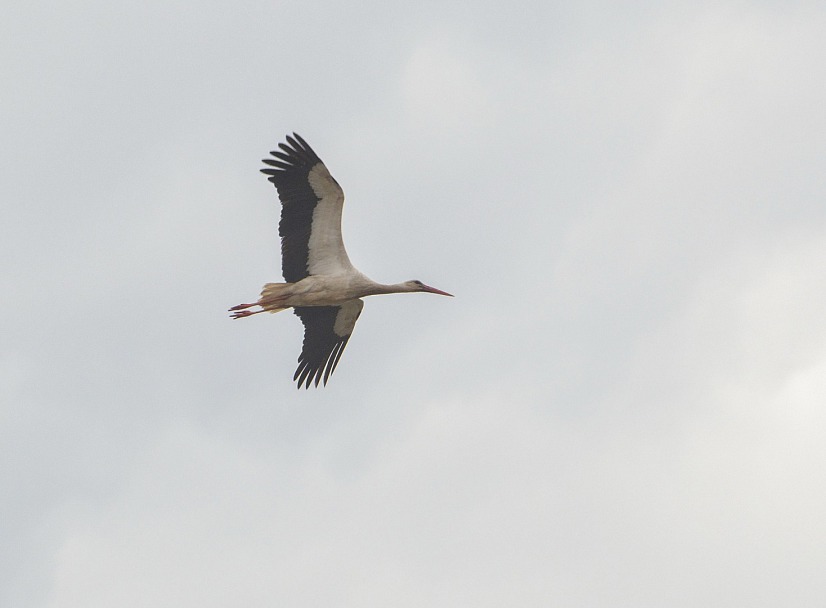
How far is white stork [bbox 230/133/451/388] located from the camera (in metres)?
30.2

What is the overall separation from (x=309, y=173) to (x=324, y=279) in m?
1.96

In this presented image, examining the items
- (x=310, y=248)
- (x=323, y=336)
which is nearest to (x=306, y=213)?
(x=310, y=248)

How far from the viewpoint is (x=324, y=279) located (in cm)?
3094

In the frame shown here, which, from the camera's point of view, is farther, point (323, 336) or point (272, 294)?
point (323, 336)

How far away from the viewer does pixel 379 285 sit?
31.3 meters

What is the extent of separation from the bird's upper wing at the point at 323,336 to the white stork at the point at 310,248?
0.28 feet

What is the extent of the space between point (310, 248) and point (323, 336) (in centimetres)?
235

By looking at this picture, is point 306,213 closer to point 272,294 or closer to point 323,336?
point 272,294

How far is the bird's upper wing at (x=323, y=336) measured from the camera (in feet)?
106

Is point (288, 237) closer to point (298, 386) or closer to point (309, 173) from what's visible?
point (309, 173)

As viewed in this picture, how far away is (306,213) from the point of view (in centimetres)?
3069

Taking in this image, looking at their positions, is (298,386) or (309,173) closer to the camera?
(309,173)

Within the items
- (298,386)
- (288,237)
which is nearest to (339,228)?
(288,237)

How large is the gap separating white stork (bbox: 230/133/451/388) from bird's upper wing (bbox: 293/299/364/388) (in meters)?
0.09
